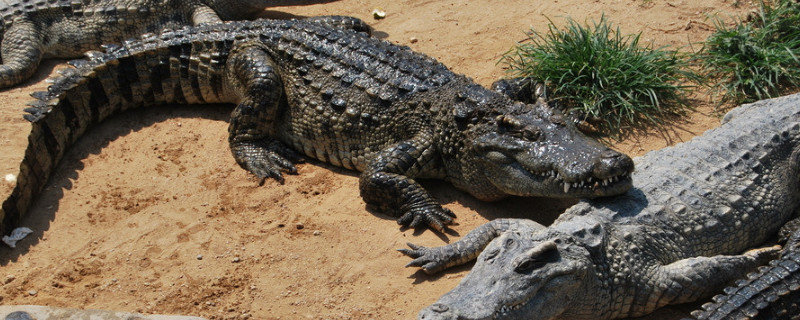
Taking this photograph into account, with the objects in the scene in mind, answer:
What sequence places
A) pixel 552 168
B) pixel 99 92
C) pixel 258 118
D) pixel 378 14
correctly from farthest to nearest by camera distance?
pixel 378 14, pixel 99 92, pixel 258 118, pixel 552 168

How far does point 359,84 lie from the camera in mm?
5938

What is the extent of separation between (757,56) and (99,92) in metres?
5.67

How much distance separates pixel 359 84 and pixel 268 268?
1.72 meters

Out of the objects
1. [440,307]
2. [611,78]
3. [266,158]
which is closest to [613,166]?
[440,307]

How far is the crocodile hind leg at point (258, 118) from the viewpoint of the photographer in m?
6.17

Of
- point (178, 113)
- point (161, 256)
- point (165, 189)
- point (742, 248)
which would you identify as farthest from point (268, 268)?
point (742, 248)

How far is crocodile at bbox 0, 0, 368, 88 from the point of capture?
800 cm

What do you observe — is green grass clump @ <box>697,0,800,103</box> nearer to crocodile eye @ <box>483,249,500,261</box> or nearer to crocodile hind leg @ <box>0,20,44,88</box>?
crocodile eye @ <box>483,249,500,261</box>

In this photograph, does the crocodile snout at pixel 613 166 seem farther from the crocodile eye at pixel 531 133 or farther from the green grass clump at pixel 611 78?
the green grass clump at pixel 611 78

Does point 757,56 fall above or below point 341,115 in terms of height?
above

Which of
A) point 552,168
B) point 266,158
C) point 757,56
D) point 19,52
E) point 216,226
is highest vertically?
point 757,56

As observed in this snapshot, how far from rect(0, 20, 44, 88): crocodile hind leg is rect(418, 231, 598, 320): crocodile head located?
554 centimetres

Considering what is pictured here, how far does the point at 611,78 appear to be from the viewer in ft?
20.3

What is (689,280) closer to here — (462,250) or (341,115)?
(462,250)
